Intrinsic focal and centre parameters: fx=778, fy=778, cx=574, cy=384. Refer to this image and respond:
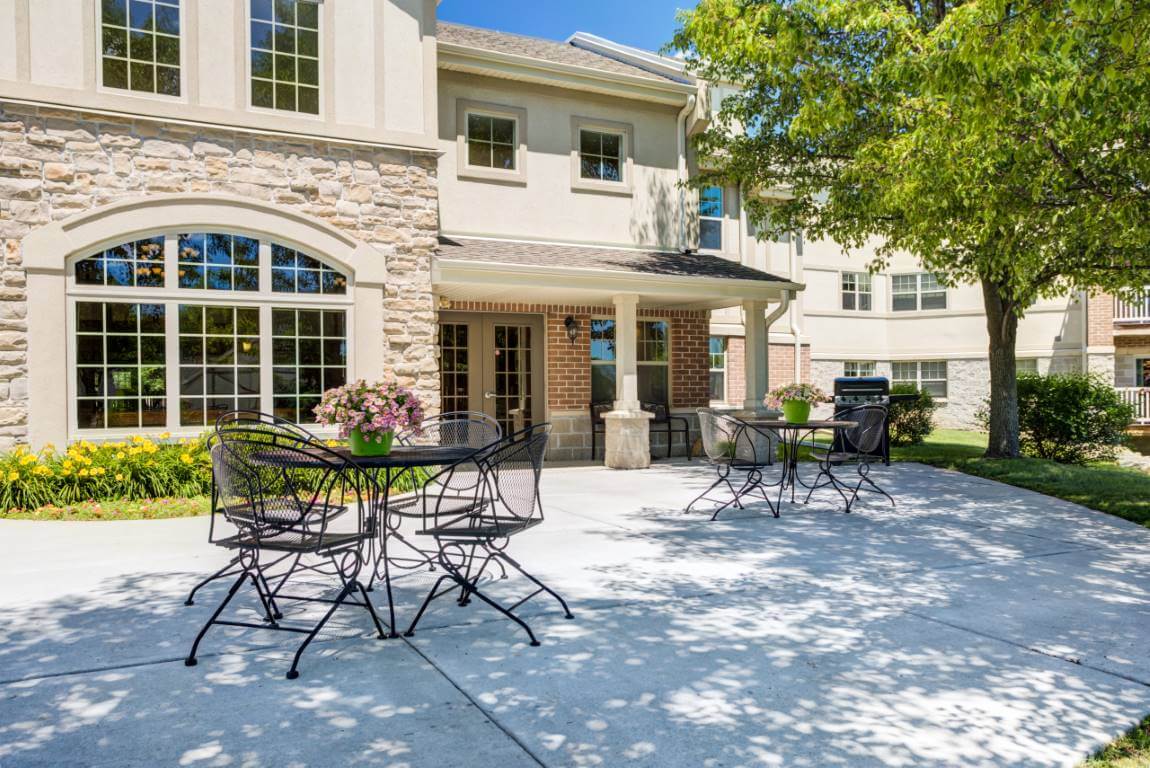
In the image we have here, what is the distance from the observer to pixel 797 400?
823 cm

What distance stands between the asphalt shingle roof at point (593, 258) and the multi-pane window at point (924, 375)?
11.7m

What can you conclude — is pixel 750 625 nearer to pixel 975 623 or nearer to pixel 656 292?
pixel 975 623

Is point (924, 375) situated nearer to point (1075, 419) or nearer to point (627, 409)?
point (1075, 419)

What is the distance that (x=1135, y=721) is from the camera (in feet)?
9.91

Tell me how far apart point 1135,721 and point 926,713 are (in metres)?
0.79

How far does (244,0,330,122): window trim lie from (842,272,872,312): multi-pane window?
53.4 feet

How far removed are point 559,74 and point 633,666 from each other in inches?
400

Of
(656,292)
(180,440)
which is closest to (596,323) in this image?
(656,292)

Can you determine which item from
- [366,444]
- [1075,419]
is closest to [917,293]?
[1075,419]

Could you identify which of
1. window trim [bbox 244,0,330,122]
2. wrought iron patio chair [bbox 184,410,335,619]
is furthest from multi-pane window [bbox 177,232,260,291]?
wrought iron patio chair [bbox 184,410,335,619]

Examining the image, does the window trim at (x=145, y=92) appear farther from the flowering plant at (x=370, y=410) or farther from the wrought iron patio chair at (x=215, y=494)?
the flowering plant at (x=370, y=410)

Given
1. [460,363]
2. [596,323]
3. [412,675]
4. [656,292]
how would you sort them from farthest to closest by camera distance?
[596,323] → [460,363] → [656,292] → [412,675]

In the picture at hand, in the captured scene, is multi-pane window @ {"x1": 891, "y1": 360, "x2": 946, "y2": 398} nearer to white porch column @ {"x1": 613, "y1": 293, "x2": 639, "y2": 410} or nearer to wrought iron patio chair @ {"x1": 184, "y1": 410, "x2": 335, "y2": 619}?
white porch column @ {"x1": 613, "y1": 293, "x2": 639, "y2": 410}

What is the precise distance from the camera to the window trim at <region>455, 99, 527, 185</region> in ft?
37.3
